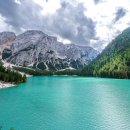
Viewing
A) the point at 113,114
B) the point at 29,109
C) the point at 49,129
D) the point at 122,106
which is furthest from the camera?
the point at 122,106

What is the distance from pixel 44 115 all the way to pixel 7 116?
40.6 feet

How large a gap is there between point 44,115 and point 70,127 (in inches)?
663

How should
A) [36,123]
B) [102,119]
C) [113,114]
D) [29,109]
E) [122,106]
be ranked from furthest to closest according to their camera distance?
1. [122,106]
2. [29,109]
3. [113,114]
4. [102,119]
5. [36,123]

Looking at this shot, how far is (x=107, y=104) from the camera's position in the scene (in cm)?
11438

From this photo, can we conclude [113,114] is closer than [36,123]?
No

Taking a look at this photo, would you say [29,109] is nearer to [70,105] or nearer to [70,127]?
[70,105]

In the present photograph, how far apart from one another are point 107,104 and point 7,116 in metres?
45.7

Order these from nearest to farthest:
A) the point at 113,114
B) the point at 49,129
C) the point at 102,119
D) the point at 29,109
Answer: the point at 49,129
the point at 102,119
the point at 113,114
the point at 29,109

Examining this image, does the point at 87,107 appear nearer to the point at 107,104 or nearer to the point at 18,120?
the point at 107,104

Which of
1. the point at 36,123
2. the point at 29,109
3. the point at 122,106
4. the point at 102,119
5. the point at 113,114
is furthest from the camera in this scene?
the point at 122,106

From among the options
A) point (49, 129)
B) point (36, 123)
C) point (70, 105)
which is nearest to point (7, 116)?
point (36, 123)

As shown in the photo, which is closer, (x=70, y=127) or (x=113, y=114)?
(x=70, y=127)

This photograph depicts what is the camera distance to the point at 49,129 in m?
73.1

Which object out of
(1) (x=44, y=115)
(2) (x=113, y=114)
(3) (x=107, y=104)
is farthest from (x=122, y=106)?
(1) (x=44, y=115)
